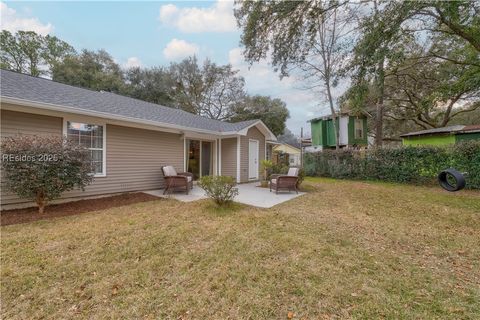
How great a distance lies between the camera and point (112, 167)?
7477mm

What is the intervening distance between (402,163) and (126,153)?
1256 cm

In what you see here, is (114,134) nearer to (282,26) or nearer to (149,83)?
(282,26)

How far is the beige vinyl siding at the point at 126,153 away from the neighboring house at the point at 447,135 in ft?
48.0

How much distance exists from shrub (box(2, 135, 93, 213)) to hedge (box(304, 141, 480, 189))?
11.9 meters

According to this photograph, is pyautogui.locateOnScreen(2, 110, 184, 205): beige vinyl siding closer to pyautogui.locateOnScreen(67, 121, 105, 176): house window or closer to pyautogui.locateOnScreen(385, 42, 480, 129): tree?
pyautogui.locateOnScreen(67, 121, 105, 176): house window

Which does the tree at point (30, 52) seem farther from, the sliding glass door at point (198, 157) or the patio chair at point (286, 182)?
the patio chair at point (286, 182)

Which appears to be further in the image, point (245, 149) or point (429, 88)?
point (429, 88)

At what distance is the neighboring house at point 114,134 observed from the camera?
19.0ft

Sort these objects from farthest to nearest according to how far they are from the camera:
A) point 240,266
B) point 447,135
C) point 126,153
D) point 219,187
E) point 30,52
Result: point 30,52 → point 447,135 → point 126,153 → point 219,187 → point 240,266

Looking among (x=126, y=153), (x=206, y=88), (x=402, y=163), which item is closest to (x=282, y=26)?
(x=126, y=153)

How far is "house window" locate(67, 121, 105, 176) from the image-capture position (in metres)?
6.68

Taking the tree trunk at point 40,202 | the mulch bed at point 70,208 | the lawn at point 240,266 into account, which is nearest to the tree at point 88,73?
the mulch bed at point 70,208

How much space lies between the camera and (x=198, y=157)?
1107cm

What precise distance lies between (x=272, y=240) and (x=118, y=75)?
87.1 feet
